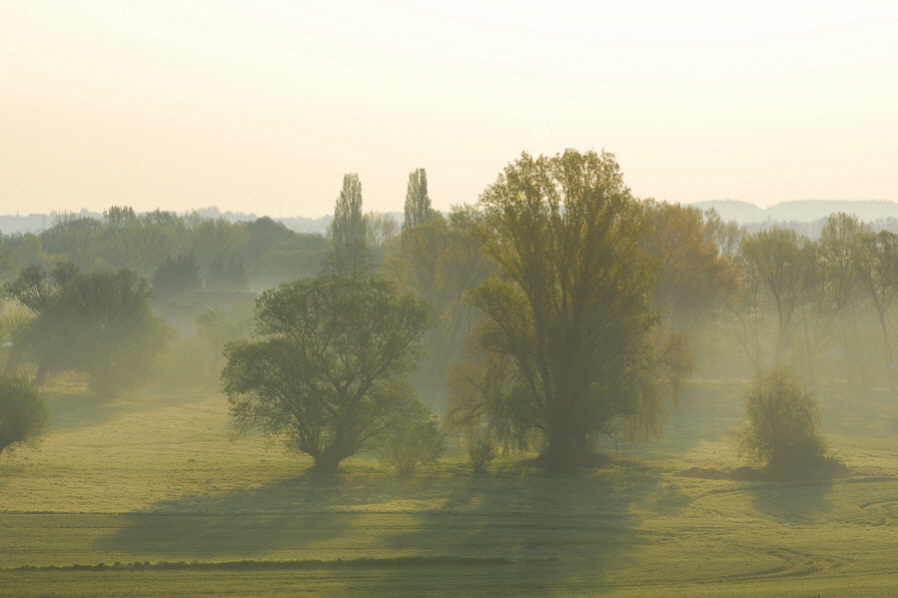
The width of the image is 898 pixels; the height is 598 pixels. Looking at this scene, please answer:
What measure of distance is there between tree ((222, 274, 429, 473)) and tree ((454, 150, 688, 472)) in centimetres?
441

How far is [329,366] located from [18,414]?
14.4 m

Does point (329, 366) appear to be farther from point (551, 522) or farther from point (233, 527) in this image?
point (551, 522)

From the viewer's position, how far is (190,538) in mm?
25859

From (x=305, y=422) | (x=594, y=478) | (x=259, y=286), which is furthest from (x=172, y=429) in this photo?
(x=259, y=286)

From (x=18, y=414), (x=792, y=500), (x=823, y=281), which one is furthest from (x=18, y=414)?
(x=823, y=281)

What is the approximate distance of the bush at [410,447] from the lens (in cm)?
3903

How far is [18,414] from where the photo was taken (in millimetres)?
38875

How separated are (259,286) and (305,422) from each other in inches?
4895

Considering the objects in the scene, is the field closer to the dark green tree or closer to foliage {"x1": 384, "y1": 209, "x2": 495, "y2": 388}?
the dark green tree

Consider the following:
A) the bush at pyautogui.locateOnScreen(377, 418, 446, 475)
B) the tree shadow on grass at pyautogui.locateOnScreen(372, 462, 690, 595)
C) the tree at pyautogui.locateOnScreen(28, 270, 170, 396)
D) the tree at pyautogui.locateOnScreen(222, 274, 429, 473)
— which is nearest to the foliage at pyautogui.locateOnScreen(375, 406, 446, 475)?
the bush at pyautogui.locateOnScreen(377, 418, 446, 475)

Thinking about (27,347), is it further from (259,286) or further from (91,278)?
(259,286)

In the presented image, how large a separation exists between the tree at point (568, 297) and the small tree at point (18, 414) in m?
21.2

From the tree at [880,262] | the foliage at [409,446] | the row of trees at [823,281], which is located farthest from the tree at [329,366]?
the tree at [880,262]

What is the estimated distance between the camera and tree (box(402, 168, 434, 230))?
4013 inches
